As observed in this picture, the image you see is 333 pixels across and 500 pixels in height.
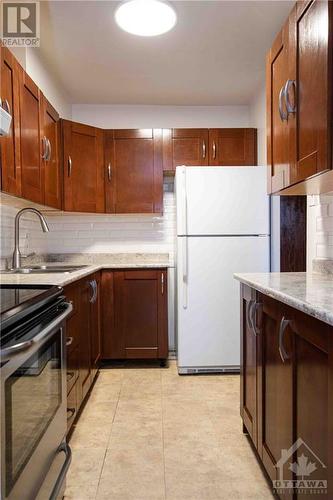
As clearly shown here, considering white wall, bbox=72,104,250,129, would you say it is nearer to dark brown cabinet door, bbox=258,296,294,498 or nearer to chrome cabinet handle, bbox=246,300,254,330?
chrome cabinet handle, bbox=246,300,254,330

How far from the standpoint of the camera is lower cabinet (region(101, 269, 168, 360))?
10.2ft

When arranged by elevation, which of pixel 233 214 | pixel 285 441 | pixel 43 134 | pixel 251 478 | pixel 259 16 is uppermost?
pixel 259 16

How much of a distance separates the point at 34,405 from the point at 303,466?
851 mm

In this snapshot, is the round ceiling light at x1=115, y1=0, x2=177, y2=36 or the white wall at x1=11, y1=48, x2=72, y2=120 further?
the white wall at x1=11, y1=48, x2=72, y2=120

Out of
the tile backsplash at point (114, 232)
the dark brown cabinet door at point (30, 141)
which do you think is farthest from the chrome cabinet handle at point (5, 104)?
the tile backsplash at point (114, 232)

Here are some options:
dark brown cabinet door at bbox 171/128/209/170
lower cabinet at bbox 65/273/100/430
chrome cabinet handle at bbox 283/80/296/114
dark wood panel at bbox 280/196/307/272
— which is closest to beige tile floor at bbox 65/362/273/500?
lower cabinet at bbox 65/273/100/430

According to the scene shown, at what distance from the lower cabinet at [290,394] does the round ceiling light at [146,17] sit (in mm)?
1568

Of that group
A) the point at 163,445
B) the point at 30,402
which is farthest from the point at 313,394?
the point at 163,445

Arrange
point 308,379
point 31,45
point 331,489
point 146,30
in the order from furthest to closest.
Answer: point 31,45 → point 146,30 → point 308,379 → point 331,489

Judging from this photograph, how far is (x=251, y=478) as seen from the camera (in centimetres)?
161

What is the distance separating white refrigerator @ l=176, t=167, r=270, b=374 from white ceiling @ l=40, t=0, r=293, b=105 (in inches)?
31.0

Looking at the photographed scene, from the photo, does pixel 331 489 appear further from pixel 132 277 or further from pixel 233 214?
pixel 132 277

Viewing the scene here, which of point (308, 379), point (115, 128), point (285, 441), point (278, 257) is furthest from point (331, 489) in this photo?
point (115, 128)

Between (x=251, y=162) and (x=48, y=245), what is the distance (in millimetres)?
2051
